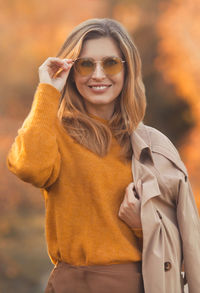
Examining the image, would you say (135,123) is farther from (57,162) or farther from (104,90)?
(57,162)

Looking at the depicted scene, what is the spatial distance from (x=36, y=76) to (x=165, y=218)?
322cm

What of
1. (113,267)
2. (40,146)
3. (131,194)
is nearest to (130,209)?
(131,194)

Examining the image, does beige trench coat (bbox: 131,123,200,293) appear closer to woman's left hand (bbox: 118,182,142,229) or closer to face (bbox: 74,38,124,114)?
woman's left hand (bbox: 118,182,142,229)

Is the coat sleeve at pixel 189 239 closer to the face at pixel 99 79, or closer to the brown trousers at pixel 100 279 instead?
the brown trousers at pixel 100 279

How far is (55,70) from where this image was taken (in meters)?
1.45

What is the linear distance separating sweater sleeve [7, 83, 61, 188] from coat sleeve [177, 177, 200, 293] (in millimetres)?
390

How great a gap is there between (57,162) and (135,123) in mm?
308

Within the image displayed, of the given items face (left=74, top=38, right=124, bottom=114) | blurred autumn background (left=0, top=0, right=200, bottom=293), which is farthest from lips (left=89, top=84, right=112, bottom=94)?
blurred autumn background (left=0, top=0, right=200, bottom=293)

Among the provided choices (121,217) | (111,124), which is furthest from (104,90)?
Answer: (121,217)

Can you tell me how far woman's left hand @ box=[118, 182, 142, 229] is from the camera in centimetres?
132

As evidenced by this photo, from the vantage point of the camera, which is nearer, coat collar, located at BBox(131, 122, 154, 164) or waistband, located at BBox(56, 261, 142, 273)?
waistband, located at BBox(56, 261, 142, 273)

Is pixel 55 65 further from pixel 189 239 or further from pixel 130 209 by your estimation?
pixel 189 239

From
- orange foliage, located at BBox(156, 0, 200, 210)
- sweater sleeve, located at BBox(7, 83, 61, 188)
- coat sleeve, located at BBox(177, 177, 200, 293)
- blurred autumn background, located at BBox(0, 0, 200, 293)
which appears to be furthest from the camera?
orange foliage, located at BBox(156, 0, 200, 210)

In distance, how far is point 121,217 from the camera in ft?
4.41
